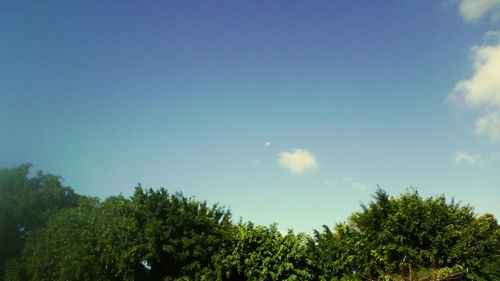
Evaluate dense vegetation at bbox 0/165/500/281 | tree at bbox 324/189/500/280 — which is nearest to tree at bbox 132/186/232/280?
dense vegetation at bbox 0/165/500/281

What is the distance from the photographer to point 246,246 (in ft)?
97.7

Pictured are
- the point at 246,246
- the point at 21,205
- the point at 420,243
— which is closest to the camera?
the point at 420,243

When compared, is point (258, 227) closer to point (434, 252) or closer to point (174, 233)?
point (174, 233)

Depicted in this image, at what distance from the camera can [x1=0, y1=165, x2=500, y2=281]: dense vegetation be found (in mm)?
28156

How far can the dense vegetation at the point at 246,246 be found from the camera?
2816 cm

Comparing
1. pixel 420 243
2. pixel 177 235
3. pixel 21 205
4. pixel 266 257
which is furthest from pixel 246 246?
pixel 21 205

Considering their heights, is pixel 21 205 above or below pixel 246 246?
above

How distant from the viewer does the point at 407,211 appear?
28.8m

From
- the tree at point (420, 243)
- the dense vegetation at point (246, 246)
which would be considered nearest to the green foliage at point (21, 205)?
the dense vegetation at point (246, 246)

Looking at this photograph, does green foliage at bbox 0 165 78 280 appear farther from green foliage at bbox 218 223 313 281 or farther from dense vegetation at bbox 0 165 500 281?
green foliage at bbox 218 223 313 281

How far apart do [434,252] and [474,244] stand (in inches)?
182

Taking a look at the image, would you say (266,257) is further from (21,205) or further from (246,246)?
(21,205)

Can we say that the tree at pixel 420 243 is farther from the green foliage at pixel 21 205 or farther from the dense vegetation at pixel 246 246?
the green foliage at pixel 21 205

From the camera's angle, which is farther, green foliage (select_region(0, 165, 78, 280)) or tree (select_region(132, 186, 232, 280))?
green foliage (select_region(0, 165, 78, 280))
